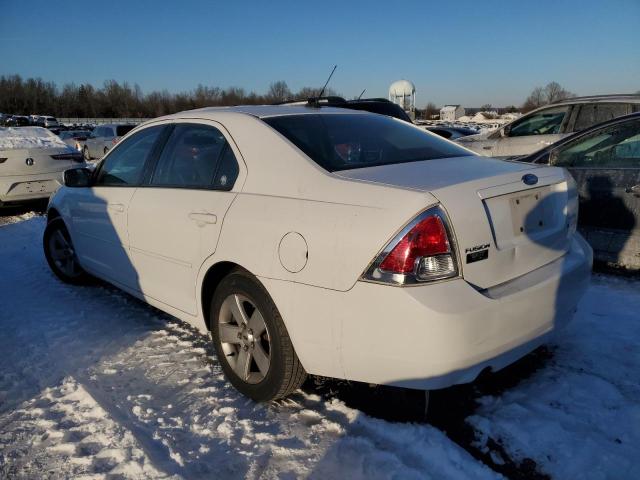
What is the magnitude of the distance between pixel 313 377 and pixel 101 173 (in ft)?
8.30

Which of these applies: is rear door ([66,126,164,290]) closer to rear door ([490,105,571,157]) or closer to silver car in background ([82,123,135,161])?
rear door ([490,105,571,157])

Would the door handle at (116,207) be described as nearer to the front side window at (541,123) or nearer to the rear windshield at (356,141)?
→ the rear windshield at (356,141)

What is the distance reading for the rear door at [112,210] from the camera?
3.69 meters

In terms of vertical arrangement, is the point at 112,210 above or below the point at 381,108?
below

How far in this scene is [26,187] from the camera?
8.34m

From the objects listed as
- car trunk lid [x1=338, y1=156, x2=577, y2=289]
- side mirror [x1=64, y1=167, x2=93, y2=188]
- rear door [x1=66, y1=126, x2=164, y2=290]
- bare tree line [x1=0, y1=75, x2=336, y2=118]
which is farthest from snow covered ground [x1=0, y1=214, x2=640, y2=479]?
bare tree line [x1=0, y1=75, x2=336, y2=118]

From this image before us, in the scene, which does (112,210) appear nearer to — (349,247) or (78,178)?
(78,178)

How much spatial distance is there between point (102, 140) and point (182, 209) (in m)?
19.2

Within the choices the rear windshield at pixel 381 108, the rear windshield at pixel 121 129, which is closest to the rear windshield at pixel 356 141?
the rear windshield at pixel 381 108

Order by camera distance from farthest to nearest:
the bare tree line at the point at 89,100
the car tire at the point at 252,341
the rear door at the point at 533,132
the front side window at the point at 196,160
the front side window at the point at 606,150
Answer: the bare tree line at the point at 89,100
the rear door at the point at 533,132
the front side window at the point at 606,150
the front side window at the point at 196,160
the car tire at the point at 252,341

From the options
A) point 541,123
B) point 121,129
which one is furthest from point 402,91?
point 541,123

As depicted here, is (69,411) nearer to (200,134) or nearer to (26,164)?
(200,134)

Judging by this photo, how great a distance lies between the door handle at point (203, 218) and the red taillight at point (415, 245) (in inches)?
45.4

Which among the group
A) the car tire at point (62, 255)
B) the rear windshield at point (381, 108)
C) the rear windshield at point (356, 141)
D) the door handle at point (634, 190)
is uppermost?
the rear windshield at point (381, 108)
